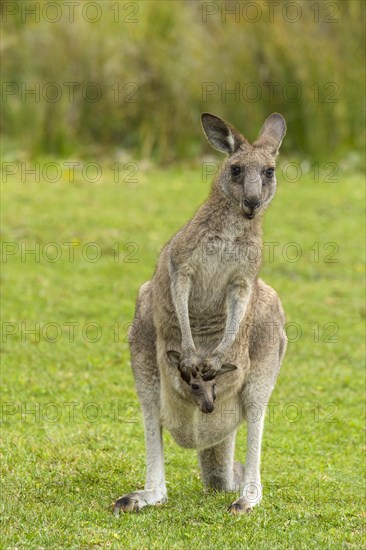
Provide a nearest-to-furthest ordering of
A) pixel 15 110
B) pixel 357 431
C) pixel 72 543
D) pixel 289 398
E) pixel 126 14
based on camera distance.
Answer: pixel 72 543, pixel 357 431, pixel 289 398, pixel 15 110, pixel 126 14

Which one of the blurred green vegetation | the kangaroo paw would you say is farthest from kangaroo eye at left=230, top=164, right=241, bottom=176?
the blurred green vegetation

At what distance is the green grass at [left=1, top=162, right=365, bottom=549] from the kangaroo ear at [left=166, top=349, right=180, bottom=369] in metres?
0.64

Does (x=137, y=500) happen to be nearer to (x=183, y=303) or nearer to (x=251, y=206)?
(x=183, y=303)

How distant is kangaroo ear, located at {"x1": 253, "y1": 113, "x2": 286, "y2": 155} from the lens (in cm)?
495

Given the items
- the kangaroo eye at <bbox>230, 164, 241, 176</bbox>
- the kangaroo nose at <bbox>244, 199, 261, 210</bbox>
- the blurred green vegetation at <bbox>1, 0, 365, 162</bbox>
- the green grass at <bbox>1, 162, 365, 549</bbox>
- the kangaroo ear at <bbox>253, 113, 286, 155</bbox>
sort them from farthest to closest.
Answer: the blurred green vegetation at <bbox>1, 0, 365, 162</bbox> < the kangaroo ear at <bbox>253, 113, 286, 155</bbox> < the kangaroo eye at <bbox>230, 164, 241, 176</bbox> < the kangaroo nose at <bbox>244, 199, 261, 210</bbox> < the green grass at <bbox>1, 162, 365, 549</bbox>

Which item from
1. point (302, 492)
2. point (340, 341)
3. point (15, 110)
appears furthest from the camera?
point (15, 110)

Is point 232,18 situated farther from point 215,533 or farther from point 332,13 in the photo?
point 215,533

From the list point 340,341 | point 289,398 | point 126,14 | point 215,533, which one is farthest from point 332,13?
point 215,533

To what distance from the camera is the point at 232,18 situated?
14602 millimetres

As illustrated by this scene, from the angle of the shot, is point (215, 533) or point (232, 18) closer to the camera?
point (215, 533)

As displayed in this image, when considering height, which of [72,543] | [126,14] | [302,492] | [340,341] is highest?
[126,14]

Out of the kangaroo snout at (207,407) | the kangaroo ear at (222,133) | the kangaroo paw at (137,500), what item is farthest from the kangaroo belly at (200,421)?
the kangaroo ear at (222,133)

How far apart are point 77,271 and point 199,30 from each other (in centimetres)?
617

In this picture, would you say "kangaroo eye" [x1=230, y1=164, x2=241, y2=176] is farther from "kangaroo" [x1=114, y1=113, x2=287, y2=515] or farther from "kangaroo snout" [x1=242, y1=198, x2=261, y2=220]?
"kangaroo snout" [x1=242, y1=198, x2=261, y2=220]
